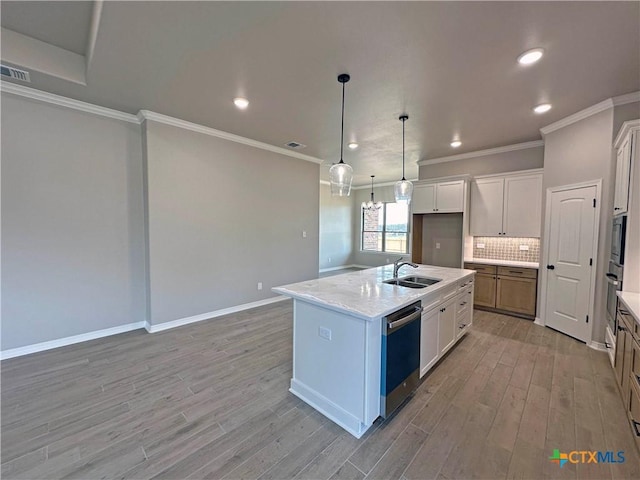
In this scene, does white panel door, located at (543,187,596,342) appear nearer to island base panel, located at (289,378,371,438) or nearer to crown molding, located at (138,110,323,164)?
island base panel, located at (289,378,371,438)

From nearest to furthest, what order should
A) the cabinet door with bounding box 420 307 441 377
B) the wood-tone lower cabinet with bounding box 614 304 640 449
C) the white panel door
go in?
the wood-tone lower cabinet with bounding box 614 304 640 449
the cabinet door with bounding box 420 307 441 377
the white panel door

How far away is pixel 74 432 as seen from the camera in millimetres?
1979

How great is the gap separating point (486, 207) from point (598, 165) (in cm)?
172

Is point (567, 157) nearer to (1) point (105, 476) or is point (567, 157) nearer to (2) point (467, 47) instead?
(2) point (467, 47)

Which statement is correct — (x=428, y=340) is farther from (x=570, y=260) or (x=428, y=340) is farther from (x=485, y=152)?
(x=485, y=152)

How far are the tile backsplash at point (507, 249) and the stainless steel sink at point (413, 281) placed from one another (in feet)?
9.48

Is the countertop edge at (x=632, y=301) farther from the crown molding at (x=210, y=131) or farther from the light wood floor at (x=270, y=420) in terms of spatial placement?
the crown molding at (x=210, y=131)

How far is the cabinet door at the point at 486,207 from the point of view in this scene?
4.82 m

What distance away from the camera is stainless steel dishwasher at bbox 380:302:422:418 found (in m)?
1.98

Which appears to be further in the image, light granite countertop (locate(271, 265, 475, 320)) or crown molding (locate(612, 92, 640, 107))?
crown molding (locate(612, 92, 640, 107))

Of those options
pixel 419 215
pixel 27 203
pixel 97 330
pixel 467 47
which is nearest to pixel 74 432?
pixel 97 330

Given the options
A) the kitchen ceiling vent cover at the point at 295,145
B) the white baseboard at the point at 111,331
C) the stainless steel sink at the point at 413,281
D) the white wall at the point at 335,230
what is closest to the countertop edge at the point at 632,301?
the stainless steel sink at the point at 413,281

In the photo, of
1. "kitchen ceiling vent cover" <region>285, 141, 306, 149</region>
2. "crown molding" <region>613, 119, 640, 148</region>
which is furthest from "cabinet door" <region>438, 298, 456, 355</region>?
"kitchen ceiling vent cover" <region>285, 141, 306, 149</region>

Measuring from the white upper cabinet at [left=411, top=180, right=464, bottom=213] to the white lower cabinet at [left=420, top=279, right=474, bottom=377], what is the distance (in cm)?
203
